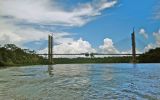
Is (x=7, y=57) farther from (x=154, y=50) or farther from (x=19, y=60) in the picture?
(x=154, y=50)

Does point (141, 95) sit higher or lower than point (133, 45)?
lower

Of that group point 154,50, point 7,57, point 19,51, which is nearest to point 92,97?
point 7,57

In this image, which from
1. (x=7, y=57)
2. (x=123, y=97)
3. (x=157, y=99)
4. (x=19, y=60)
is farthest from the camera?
(x=19, y=60)

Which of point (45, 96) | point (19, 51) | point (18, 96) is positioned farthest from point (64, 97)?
point (19, 51)

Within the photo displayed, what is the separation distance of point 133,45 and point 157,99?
514 ft

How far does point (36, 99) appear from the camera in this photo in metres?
20.4

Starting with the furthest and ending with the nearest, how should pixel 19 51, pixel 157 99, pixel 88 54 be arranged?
1. pixel 88 54
2. pixel 19 51
3. pixel 157 99

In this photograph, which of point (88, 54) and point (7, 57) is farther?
point (88, 54)

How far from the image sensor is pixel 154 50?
195m

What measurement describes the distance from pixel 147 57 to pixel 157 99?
174m

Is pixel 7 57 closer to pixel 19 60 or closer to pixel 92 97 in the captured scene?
pixel 19 60

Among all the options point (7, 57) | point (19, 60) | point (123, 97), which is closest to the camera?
point (123, 97)

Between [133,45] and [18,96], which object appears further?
[133,45]

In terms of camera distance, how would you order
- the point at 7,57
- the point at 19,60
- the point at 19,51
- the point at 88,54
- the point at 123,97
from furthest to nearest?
the point at 88,54, the point at 19,51, the point at 19,60, the point at 7,57, the point at 123,97
